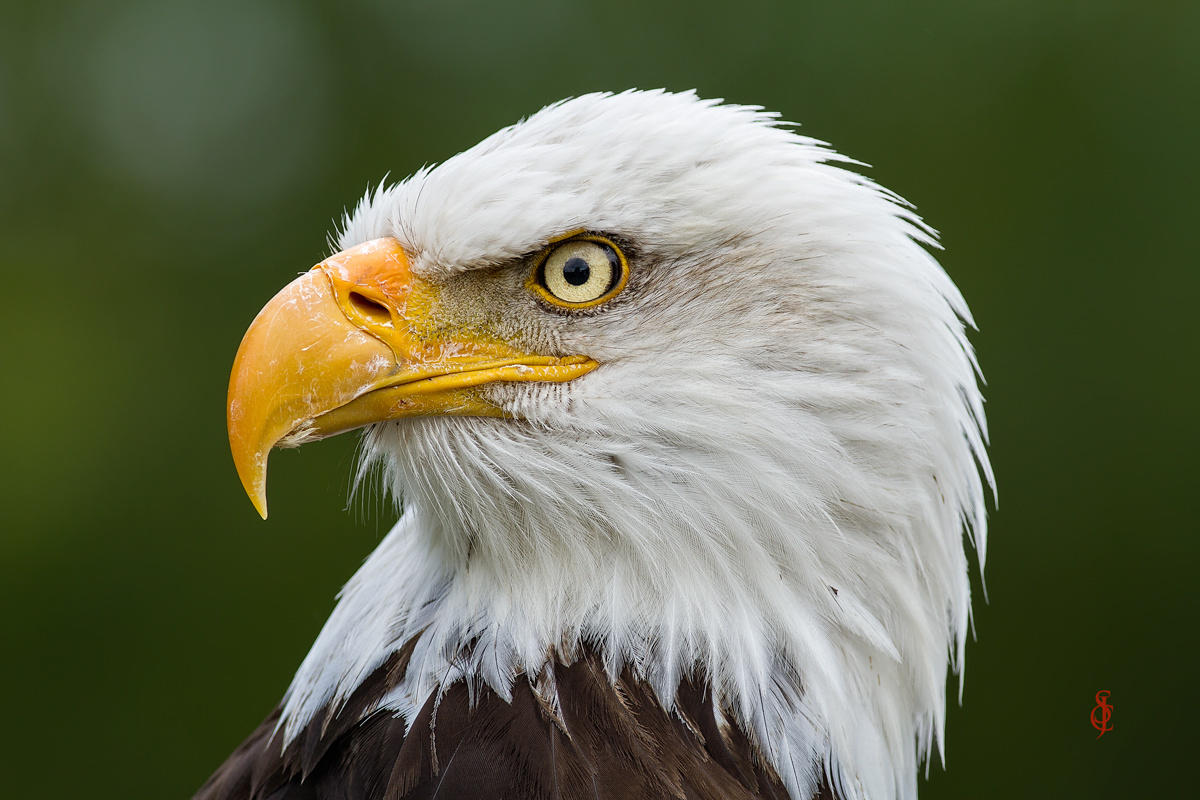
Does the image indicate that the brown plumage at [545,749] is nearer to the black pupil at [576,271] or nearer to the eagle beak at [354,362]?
the eagle beak at [354,362]

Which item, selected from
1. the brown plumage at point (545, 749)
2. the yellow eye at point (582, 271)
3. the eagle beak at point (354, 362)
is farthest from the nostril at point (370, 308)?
the brown plumage at point (545, 749)

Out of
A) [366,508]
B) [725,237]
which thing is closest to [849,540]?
[725,237]

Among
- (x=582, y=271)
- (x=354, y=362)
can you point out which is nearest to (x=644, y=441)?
(x=582, y=271)

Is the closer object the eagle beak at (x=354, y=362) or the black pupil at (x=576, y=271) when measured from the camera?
the eagle beak at (x=354, y=362)

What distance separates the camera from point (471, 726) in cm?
187

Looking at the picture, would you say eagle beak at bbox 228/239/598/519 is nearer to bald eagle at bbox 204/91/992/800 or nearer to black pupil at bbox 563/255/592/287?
bald eagle at bbox 204/91/992/800

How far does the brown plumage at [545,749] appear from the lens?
1.79 meters

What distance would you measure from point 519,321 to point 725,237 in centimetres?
40

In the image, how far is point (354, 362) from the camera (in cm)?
194

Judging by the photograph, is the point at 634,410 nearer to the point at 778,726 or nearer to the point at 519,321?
the point at 519,321

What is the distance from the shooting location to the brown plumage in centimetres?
179
